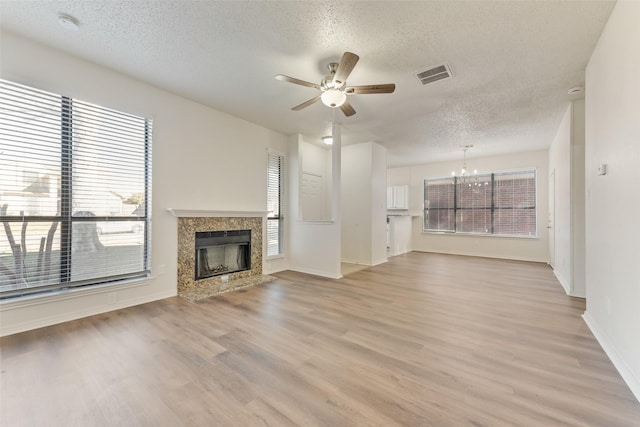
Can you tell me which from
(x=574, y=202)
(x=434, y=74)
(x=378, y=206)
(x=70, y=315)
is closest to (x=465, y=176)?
(x=378, y=206)

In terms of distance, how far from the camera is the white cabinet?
873 centimetres

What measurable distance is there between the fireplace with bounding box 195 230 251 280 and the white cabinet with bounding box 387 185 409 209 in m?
5.59

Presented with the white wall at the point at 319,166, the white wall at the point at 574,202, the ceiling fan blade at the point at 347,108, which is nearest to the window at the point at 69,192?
the ceiling fan blade at the point at 347,108

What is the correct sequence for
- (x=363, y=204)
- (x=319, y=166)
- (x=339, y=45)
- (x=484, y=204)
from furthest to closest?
1. (x=484, y=204)
2. (x=319, y=166)
3. (x=363, y=204)
4. (x=339, y=45)

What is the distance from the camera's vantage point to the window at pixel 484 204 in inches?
281

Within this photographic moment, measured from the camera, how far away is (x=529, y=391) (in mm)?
1772

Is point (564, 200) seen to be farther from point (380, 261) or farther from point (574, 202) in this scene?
point (380, 261)

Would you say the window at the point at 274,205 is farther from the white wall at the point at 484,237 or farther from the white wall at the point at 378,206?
the white wall at the point at 484,237

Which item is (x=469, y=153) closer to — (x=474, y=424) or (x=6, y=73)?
(x=474, y=424)

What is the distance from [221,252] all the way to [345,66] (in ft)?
11.8

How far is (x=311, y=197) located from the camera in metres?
6.41

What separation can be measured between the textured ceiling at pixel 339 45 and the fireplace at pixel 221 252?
2.14m

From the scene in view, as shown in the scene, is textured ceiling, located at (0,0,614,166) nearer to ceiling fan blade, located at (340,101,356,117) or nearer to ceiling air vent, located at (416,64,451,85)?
ceiling air vent, located at (416,64,451,85)

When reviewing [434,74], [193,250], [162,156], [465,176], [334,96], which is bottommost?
[193,250]
